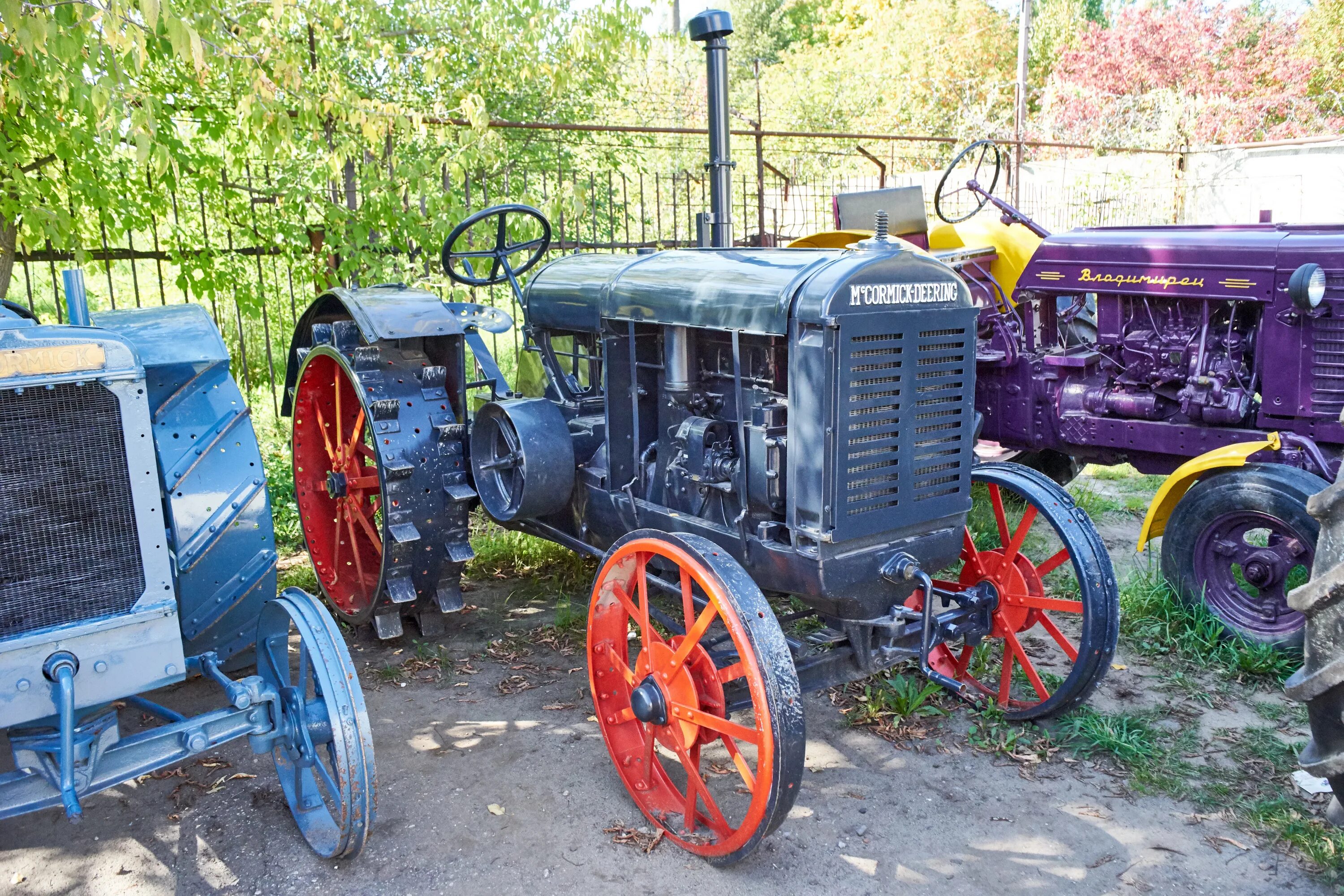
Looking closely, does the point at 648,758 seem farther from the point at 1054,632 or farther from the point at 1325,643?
the point at 1325,643

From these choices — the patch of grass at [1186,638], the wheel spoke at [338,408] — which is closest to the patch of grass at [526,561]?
the wheel spoke at [338,408]

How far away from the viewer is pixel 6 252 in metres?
5.12

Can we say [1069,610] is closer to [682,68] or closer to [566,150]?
[566,150]

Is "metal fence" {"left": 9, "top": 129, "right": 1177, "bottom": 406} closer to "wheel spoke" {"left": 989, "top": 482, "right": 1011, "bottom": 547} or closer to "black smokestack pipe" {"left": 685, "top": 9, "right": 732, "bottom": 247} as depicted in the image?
"black smokestack pipe" {"left": 685, "top": 9, "right": 732, "bottom": 247}

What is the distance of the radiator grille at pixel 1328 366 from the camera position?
386 centimetres

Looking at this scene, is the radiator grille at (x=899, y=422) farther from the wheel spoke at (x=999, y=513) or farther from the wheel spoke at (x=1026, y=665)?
the wheel spoke at (x=1026, y=665)

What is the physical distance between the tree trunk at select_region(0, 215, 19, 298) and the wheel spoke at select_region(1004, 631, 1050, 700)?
4.85 m

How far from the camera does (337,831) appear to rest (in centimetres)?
256

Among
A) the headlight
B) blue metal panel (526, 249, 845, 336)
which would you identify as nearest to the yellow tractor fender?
the headlight

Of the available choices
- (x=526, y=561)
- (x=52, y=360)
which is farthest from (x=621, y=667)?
(x=526, y=561)

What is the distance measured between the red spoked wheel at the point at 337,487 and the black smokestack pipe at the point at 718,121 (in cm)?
151

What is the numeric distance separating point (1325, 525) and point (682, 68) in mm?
21227

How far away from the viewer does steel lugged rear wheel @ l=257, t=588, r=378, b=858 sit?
7.67ft

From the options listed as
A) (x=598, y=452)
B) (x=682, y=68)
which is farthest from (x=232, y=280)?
(x=682, y=68)
